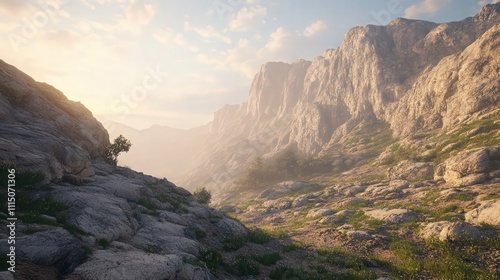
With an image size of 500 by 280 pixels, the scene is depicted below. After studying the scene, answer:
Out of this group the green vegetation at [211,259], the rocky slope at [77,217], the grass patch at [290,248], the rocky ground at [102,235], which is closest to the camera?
the rocky ground at [102,235]

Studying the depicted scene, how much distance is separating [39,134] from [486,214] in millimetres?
35945

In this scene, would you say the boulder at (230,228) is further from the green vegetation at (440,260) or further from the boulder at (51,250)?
the boulder at (51,250)

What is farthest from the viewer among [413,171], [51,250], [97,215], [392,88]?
[392,88]

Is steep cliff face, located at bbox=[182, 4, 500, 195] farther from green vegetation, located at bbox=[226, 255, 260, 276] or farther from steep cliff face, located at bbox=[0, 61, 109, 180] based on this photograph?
steep cliff face, located at bbox=[0, 61, 109, 180]

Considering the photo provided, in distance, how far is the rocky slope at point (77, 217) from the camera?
7.63 meters

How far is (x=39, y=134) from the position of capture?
1819 cm

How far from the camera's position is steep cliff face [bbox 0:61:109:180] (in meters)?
14.5

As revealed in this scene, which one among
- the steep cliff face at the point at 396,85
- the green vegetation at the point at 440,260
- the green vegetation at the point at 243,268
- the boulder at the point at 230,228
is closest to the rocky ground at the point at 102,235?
the boulder at the point at 230,228

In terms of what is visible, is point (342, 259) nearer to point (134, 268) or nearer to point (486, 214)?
point (486, 214)

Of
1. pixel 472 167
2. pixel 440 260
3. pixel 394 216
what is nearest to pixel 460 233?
pixel 440 260

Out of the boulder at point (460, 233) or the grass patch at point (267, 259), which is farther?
the boulder at point (460, 233)

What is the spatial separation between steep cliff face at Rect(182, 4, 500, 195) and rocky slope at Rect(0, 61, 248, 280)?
67.1 metres

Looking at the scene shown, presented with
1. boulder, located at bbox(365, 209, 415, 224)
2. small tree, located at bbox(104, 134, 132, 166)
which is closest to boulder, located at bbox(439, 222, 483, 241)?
boulder, located at bbox(365, 209, 415, 224)

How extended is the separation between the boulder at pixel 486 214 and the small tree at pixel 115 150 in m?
37.4
